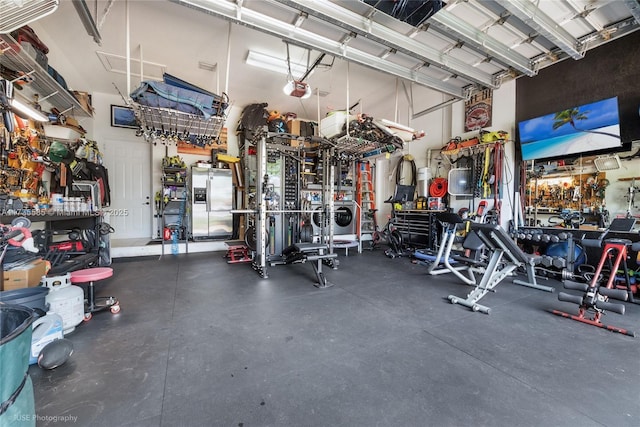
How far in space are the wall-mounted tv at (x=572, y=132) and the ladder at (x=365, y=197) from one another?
3.77 metres

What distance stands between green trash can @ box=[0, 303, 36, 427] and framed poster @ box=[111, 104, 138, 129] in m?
7.78

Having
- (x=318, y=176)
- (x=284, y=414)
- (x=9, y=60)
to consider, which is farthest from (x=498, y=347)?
(x=9, y=60)

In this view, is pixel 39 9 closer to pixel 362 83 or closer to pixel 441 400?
pixel 441 400

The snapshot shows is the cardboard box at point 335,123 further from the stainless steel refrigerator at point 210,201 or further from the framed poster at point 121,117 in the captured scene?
the framed poster at point 121,117

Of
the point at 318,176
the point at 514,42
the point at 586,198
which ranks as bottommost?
the point at 586,198

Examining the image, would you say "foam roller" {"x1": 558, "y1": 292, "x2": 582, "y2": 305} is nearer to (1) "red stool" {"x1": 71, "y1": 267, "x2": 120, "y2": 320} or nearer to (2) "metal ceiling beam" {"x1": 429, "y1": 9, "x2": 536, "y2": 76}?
(2) "metal ceiling beam" {"x1": 429, "y1": 9, "x2": 536, "y2": 76}

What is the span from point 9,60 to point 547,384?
665 cm

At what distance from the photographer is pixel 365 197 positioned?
7785mm

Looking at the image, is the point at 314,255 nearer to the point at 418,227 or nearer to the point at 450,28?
the point at 418,227

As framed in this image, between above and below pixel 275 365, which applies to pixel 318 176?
above

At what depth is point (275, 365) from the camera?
1874mm

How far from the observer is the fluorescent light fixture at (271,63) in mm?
5098

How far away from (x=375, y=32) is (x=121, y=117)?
24.1ft

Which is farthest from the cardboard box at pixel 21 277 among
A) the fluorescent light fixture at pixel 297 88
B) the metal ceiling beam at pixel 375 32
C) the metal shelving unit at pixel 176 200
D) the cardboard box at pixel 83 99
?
the cardboard box at pixel 83 99
